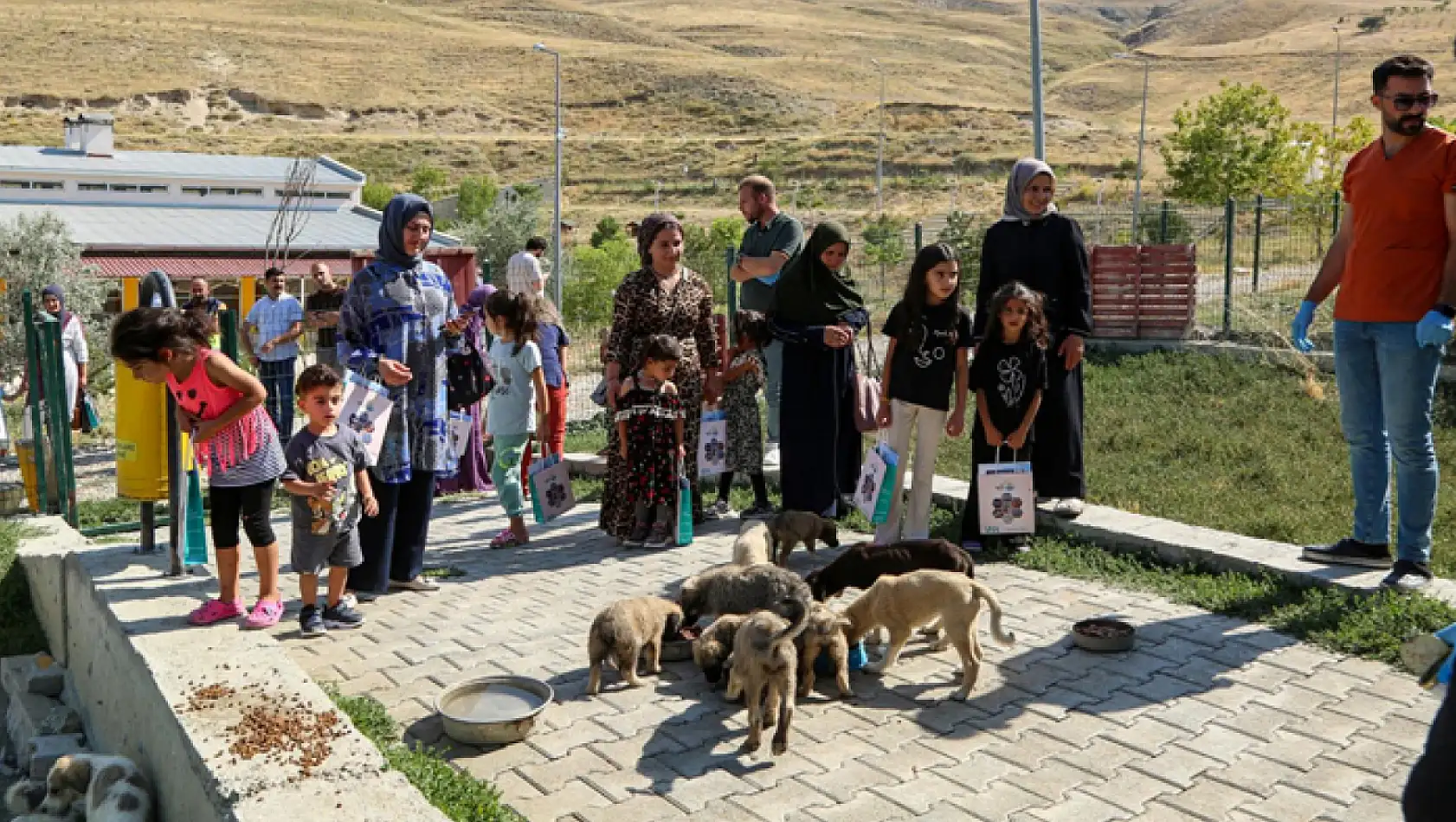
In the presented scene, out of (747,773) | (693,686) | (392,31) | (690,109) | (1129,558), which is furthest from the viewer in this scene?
(392,31)

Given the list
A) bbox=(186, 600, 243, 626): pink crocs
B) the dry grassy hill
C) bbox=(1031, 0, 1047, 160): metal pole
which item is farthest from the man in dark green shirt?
the dry grassy hill

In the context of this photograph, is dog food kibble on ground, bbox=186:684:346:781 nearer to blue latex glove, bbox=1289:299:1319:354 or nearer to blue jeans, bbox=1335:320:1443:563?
blue jeans, bbox=1335:320:1443:563

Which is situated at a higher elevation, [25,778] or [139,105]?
[139,105]

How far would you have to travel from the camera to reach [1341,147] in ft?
111

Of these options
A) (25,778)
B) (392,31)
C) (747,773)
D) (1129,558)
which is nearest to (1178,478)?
(1129,558)

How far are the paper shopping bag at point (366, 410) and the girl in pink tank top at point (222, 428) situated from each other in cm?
35

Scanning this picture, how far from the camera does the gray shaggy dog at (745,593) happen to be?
5098 mm

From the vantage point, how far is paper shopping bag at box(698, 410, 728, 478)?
7.83 meters

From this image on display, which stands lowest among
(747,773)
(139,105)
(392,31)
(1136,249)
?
(747,773)

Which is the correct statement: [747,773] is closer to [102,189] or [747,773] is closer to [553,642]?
[553,642]

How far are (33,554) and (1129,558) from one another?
5.95 meters

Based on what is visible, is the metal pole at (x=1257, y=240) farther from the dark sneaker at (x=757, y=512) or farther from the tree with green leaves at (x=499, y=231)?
the tree with green leaves at (x=499, y=231)

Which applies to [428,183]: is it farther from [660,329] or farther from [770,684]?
[770,684]

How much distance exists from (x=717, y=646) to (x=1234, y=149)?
125 feet
